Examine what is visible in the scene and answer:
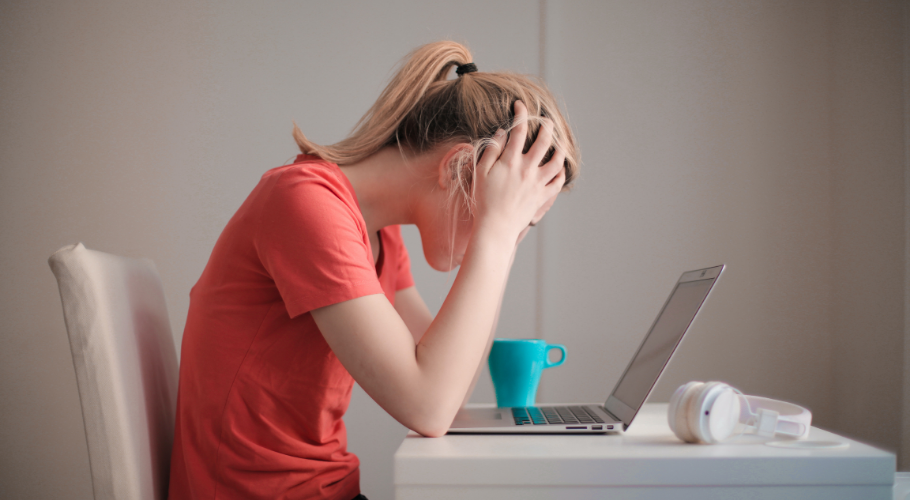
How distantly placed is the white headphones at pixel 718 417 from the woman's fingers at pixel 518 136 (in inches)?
14.1

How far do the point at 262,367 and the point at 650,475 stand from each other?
450 mm

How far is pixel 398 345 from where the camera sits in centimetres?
59

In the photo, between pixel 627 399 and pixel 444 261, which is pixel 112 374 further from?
pixel 627 399

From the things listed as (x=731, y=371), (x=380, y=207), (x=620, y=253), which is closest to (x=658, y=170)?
(x=620, y=253)

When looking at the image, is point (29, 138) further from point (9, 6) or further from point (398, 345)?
point (398, 345)

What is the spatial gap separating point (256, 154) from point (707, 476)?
1.35 meters

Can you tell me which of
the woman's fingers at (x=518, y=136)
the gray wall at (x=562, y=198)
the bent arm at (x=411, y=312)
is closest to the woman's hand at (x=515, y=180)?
the woman's fingers at (x=518, y=136)

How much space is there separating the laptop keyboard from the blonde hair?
11.2 inches

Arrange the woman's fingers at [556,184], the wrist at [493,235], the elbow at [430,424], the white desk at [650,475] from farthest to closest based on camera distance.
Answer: the woman's fingers at [556,184]
the wrist at [493,235]
the elbow at [430,424]
the white desk at [650,475]

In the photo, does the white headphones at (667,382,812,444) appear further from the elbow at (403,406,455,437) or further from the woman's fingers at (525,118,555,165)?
the woman's fingers at (525,118,555,165)

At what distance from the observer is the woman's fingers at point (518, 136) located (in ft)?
2.45

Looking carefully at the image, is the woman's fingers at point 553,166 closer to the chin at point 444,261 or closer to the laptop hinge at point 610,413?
the chin at point 444,261

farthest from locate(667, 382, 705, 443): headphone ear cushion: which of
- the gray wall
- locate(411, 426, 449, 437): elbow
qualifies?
the gray wall

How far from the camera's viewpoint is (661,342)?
0.70 metres
